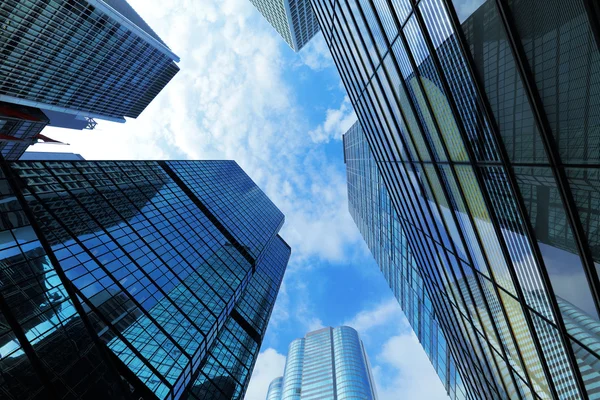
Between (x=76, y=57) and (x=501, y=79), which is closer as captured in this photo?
(x=501, y=79)

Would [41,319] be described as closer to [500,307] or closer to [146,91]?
[500,307]

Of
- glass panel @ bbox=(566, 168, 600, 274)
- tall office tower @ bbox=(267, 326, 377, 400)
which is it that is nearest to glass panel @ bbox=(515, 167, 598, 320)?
glass panel @ bbox=(566, 168, 600, 274)

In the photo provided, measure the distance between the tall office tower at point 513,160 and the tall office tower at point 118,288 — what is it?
1945 cm

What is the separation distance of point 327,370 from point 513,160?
458 ft

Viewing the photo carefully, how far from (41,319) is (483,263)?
2228 cm

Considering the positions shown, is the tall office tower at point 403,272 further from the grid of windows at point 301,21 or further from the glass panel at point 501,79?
the grid of windows at point 301,21

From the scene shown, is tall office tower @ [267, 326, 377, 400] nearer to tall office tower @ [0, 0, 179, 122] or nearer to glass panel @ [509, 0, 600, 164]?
glass panel @ [509, 0, 600, 164]

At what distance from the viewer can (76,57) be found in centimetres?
9069

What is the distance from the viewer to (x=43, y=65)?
277 ft

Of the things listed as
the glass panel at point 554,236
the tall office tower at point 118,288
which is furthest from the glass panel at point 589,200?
the tall office tower at point 118,288

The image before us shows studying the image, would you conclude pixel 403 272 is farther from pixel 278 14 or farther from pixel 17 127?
pixel 278 14

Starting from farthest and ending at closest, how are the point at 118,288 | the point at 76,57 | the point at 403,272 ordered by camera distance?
1. the point at 76,57
2. the point at 403,272
3. the point at 118,288

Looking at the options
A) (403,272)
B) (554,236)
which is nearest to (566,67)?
(554,236)

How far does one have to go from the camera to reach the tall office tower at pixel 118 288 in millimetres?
16844
